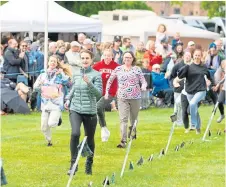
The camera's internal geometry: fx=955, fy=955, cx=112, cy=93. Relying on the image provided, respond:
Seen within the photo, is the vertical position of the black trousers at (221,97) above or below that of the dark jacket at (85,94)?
below

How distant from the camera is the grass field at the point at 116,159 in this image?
13.6 meters

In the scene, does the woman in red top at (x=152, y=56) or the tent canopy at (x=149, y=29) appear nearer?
the woman in red top at (x=152, y=56)

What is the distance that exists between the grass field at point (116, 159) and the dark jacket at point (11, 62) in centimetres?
269

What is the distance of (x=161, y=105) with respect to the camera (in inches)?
1062

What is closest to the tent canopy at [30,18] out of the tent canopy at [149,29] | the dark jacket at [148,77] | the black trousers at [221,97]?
the dark jacket at [148,77]

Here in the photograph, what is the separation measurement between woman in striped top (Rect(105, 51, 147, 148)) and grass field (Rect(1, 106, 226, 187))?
2.00 ft

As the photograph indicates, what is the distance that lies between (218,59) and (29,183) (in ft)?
54.5

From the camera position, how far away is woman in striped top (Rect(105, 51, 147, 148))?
17484 millimetres

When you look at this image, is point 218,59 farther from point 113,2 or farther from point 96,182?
point 113,2

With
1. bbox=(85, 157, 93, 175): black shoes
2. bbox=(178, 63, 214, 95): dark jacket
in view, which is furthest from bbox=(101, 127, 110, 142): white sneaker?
bbox=(85, 157, 93, 175): black shoes

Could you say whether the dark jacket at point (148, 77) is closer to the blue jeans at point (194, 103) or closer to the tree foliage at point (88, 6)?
the blue jeans at point (194, 103)

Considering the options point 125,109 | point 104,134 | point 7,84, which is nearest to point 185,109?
point 104,134

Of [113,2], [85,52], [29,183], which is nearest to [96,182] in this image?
[29,183]

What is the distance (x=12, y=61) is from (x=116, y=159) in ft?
30.1
